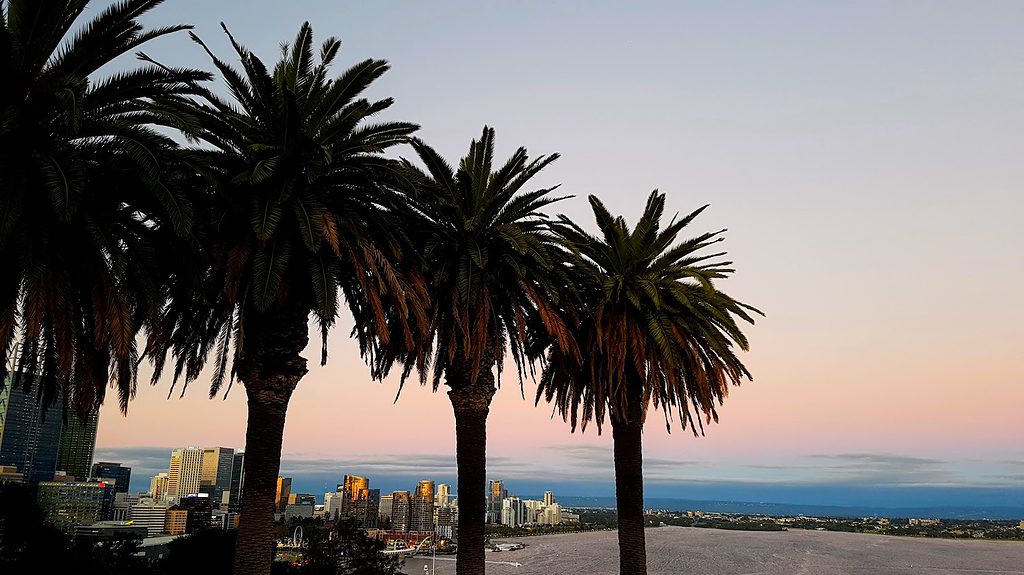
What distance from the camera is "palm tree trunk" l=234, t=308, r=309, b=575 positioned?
16219 millimetres

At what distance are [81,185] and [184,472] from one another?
143902 mm

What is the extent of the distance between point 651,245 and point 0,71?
19904 mm

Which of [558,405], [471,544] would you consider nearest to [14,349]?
[471,544]

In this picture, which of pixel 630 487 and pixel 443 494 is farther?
pixel 443 494

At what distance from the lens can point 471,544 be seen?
70.9 ft

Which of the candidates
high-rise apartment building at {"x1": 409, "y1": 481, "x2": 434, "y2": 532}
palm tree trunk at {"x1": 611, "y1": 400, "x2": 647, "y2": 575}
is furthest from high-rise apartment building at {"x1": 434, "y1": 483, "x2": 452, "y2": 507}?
palm tree trunk at {"x1": 611, "y1": 400, "x2": 647, "y2": 575}

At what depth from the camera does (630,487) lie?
2533 cm

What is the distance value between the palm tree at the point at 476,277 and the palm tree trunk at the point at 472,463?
0.10 ft

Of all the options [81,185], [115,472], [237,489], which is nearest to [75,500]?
[237,489]

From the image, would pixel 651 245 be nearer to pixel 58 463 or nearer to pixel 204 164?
pixel 204 164


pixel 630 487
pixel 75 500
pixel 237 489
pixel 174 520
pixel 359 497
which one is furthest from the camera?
pixel 359 497

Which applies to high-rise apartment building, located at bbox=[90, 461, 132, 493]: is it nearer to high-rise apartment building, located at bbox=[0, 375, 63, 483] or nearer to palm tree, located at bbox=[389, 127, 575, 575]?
high-rise apartment building, located at bbox=[0, 375, 63, 483]

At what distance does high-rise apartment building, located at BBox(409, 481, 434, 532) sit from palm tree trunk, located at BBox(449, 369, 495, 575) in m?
70.8

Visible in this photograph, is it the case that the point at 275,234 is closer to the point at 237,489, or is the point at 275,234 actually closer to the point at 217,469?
the point at 237,489
